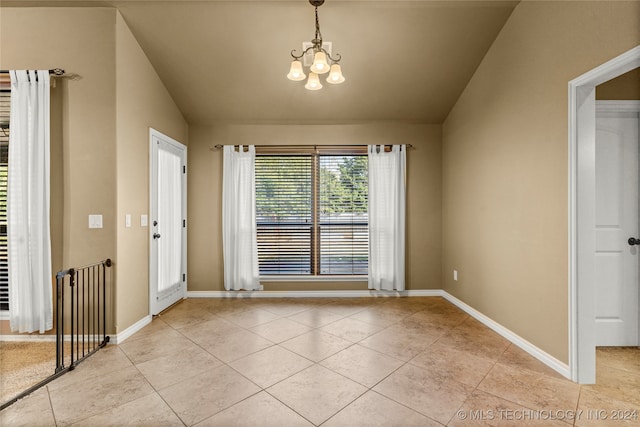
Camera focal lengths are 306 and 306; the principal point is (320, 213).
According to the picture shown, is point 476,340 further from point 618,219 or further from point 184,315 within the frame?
point 184,315

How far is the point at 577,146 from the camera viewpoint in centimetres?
224

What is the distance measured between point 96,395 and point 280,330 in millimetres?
1611

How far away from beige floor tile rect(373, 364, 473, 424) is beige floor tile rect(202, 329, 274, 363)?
47.5 inches

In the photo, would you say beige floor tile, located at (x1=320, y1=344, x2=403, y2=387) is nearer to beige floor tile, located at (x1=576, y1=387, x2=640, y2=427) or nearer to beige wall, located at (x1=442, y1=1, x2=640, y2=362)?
beige floor tile, located at (x1=576, y1=387, x2=640, y2=427)

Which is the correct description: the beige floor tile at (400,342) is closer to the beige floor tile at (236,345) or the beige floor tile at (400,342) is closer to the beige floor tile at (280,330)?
the beige floor tile at (280,330)

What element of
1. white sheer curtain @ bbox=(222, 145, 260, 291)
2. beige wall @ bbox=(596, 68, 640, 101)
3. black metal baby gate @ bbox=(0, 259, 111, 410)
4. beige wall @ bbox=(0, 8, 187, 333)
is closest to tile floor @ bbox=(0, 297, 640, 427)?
black metal baby gate @ bbox=(0, 259, 111, 410)

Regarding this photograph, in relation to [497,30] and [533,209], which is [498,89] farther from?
[533,209]

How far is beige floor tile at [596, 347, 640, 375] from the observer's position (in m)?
2.47

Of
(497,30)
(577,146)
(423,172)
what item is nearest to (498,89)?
(497,30)

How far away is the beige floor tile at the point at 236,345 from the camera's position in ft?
8.86

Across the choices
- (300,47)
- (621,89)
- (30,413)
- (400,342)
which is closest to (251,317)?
(400,342)

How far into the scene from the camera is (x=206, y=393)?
6.98 feet

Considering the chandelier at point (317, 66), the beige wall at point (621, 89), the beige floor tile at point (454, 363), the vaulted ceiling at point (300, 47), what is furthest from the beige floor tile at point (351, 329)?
the beige wall at point (621, 89)

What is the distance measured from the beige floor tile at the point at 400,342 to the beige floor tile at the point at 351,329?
0.28 feet
